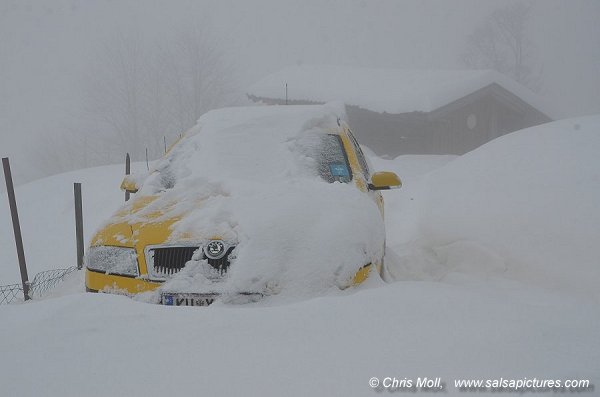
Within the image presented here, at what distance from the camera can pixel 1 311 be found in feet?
6.70

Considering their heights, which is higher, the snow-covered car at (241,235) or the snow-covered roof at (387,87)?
the snow-covered roof at (387,87)

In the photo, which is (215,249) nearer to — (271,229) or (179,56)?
(271,229)

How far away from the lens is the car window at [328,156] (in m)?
3.44

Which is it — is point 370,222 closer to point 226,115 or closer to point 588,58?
point 226,115

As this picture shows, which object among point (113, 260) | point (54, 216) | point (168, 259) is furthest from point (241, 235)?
point (54, 216)

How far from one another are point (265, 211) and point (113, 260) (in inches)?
37.7

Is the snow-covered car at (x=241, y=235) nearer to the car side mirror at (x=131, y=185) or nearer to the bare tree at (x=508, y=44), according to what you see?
the car side mirror at (x=131, y=185)

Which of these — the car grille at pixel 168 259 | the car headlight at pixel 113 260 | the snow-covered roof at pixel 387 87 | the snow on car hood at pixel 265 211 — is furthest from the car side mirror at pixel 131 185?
the snow-covered roof at pixel 387 87

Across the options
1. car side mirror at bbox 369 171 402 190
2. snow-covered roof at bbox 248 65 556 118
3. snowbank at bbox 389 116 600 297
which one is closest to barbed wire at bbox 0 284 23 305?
car side mirror at bbox 369 171 402 190

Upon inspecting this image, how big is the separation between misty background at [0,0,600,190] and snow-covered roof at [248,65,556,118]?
12255mm

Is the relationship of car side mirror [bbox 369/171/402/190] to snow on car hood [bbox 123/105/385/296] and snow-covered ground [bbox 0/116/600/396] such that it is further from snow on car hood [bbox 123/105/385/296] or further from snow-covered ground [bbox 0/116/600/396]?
snow-covered ground [bbox 0/116/600/396]

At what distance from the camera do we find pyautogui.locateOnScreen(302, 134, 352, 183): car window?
11.3ft

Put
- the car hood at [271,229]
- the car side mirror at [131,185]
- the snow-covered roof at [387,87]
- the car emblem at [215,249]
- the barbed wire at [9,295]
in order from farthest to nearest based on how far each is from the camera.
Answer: the snow-covered roof at [387,87] < the barbed wire at [9,295] < the car side mirror at [131,185] < the car emblem at [215,249] < the car hood at [271,229]

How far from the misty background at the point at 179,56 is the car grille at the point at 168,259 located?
29489 millimetres
